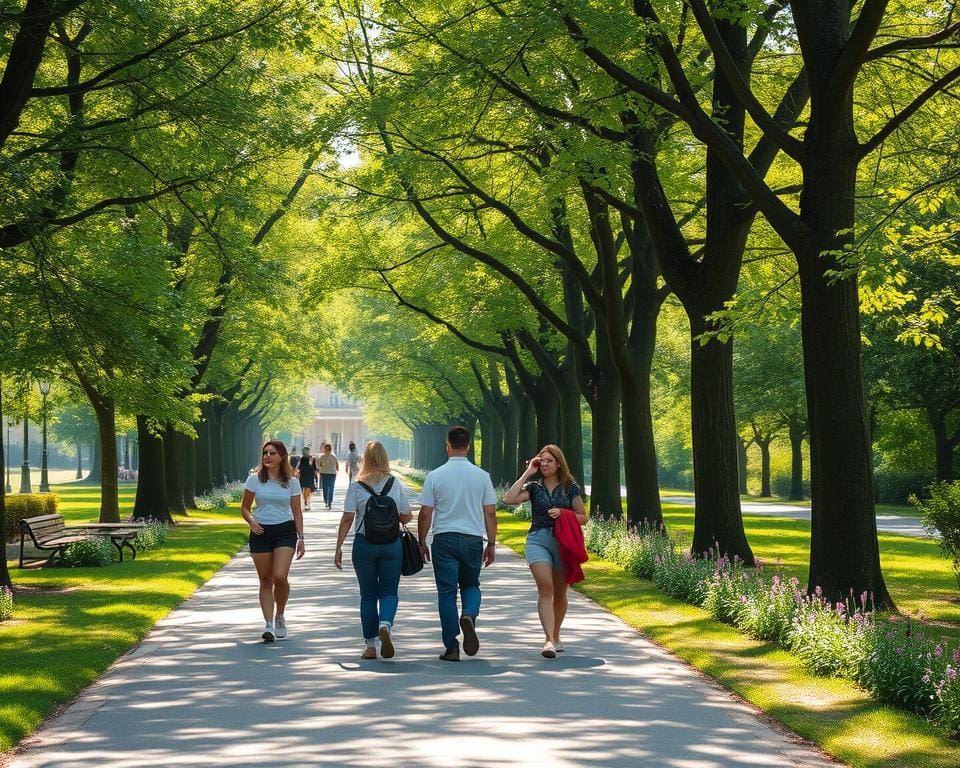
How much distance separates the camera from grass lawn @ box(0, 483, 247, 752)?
9.00 metres

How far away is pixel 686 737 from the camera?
24.5 ft

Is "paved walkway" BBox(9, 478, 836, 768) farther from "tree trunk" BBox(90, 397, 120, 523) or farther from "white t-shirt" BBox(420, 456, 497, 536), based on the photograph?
"tree trunk" BBox(90, 397, 120, 523)

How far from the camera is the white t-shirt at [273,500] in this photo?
1162 cm

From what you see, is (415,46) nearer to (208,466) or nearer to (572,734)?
(572,734)

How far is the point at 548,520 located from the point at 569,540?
0.88 ft

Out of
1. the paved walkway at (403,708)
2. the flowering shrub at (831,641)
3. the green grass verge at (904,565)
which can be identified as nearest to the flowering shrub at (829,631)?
the flowering shrub at (831,641)

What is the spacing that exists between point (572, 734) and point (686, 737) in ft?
2.09

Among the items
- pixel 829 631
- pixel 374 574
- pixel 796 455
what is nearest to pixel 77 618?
pixel 374 574

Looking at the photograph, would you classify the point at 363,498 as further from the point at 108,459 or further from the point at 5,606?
the point at 108,459

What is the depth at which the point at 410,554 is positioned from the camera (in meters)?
10.7

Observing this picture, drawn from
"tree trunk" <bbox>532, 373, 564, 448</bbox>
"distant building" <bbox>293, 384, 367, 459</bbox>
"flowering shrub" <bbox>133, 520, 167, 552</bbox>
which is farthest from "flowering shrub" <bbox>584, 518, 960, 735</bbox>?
"distant building" <bbox>293, 384, 367, 459</bbox>

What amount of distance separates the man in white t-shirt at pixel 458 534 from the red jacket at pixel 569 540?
535 mm

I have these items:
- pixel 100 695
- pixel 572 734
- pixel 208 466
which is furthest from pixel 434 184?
pixel 208 466

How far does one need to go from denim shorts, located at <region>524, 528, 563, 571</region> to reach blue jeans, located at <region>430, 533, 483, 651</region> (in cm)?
44
